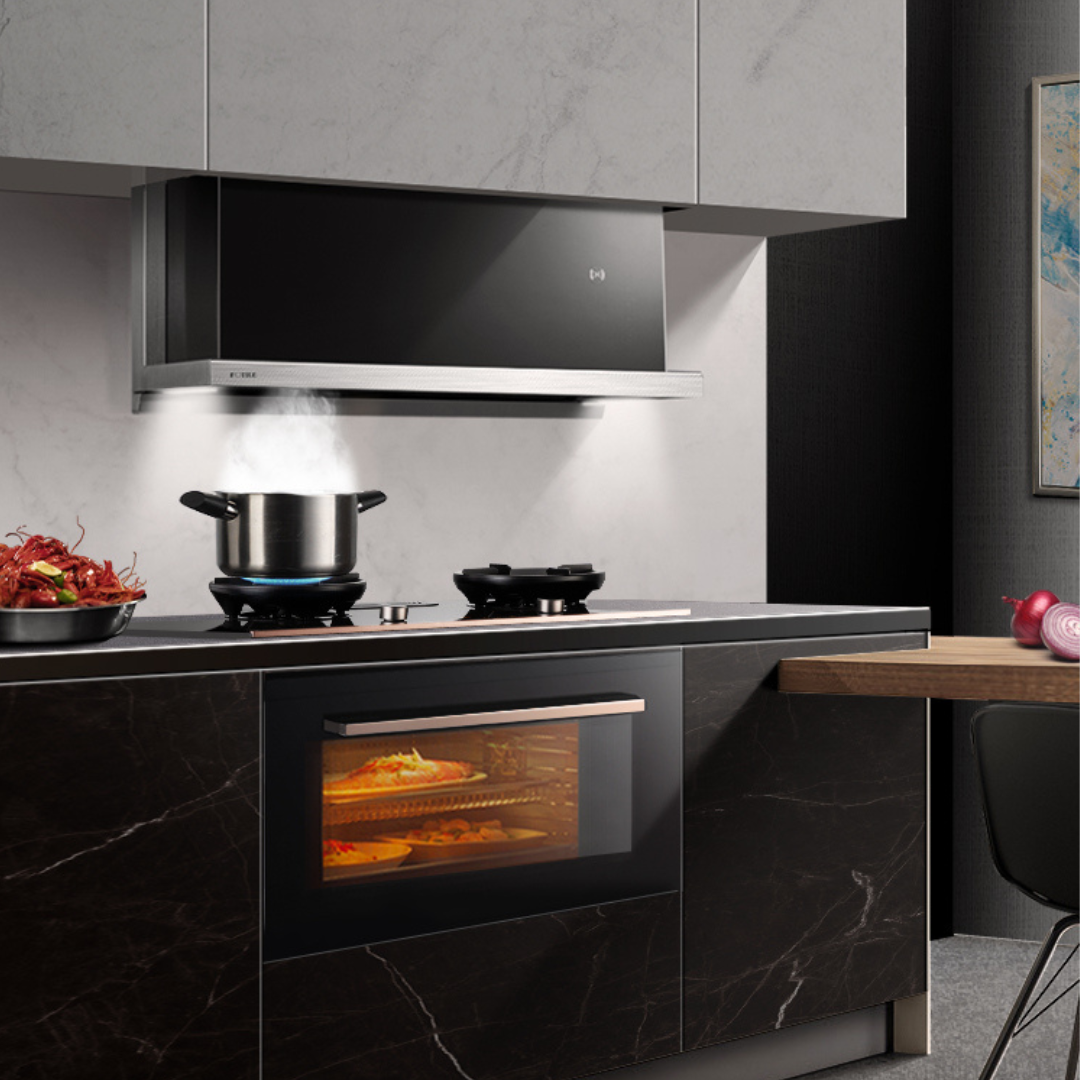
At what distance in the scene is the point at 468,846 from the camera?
2.93 meters

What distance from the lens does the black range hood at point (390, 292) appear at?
3.06 metres

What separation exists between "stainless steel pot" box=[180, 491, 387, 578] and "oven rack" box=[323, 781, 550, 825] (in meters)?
0.46

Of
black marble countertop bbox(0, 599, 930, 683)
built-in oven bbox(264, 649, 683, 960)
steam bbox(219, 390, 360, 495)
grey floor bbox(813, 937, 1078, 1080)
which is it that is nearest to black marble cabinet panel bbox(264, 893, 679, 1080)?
built-in oven bbox(264, 649, 683, 960)

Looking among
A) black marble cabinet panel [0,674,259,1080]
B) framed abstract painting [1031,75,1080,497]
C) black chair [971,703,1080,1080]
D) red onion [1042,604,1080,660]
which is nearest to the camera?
black marble cabinet panel [0,674,259,1080]

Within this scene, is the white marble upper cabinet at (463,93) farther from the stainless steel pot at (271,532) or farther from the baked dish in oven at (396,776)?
the baked dish in oven at (396,776)

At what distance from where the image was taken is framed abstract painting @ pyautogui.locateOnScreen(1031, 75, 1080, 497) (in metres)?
4.43

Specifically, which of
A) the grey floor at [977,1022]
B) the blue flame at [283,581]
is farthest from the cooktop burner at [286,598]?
the grey floor at [977,1022]

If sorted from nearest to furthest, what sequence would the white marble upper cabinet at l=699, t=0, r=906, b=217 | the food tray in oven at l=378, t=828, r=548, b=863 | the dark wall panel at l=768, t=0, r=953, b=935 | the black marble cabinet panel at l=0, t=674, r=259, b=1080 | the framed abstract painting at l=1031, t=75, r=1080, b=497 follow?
1. the black marble cabinet panel at l=0, t=674, r=259, b=1080
2. the food tray in oven at l=378, t=828, r=548, b=863
3. the white marble upper cabinet at l=699, t=0, r=906, b=217
4. the dark wall panel at l=768, t=0, r=953, b=935
5. the framed abstract painting at l=1031, t=75, r=1080, b=497

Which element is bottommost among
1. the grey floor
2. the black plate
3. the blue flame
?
the grey floor

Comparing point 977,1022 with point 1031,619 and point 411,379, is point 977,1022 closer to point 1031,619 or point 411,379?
point 1031,619

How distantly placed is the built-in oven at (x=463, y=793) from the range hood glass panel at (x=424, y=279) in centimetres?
69

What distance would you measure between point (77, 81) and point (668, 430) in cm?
167

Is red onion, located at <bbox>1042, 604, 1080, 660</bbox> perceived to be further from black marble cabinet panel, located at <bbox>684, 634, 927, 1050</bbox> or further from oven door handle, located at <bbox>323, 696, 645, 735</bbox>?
oven door handle, located at <bbox>323, 696, 645, 735</bbox>

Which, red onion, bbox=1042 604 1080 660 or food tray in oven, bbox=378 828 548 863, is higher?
red onion, bbox=1042 604 1080 660
